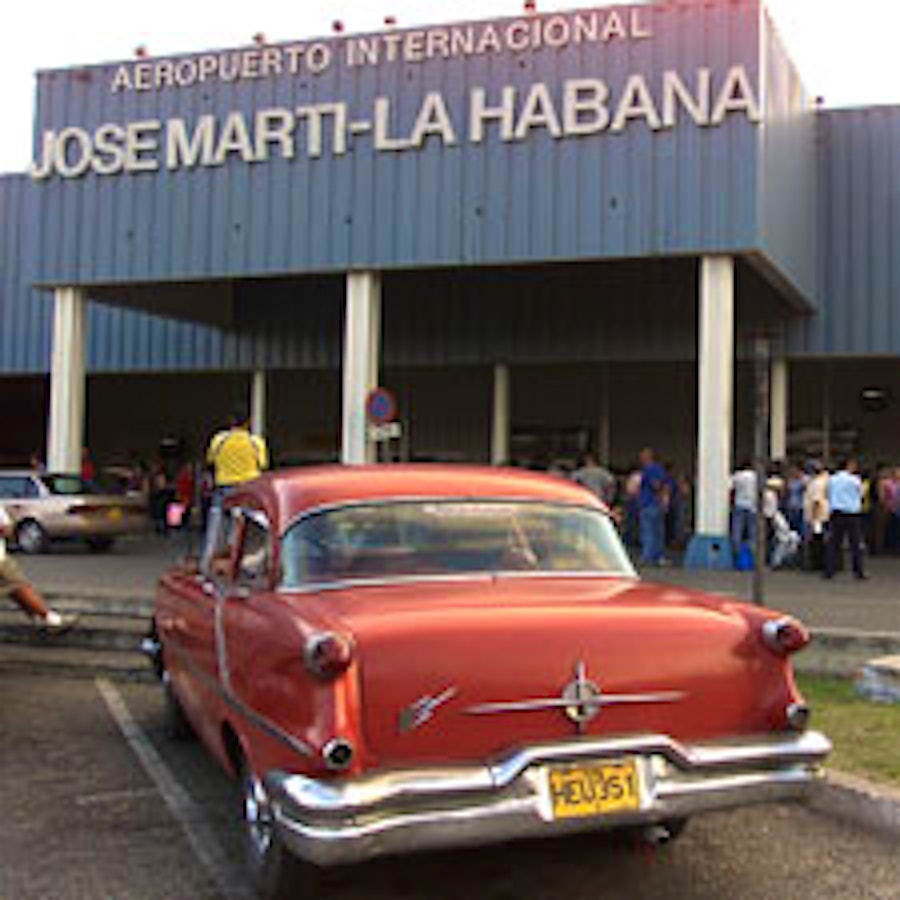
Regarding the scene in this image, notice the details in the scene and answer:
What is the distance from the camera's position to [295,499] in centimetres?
452

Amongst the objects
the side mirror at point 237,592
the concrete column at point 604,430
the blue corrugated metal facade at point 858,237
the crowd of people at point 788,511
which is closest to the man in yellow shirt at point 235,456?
the crowd of people at point 788,511

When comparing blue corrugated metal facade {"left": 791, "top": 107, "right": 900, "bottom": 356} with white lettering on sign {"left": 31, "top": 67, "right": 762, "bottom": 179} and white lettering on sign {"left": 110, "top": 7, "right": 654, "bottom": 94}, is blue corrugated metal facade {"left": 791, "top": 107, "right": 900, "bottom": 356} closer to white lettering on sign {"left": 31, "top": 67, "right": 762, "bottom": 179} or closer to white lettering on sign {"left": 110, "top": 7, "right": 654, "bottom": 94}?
white lettering on sign {"left": 31, "top": 67, "right": 762, "bottom": 179}

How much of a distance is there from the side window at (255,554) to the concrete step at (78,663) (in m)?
3.79

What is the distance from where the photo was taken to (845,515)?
1286 centimetres

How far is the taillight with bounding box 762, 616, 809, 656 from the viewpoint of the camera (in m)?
3.99

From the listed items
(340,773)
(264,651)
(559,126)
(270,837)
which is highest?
(559,126)

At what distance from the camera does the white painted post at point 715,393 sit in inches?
522

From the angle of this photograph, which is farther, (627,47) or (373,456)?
(373,456)

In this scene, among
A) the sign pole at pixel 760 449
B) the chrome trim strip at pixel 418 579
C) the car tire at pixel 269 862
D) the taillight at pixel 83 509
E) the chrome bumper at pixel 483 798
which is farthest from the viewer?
the taillight at pixel 83 509

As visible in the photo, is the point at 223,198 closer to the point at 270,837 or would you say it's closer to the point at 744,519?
the point at 744,519

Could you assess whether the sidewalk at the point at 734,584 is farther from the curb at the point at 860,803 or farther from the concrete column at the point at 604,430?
the concrete column at the point at 604,430

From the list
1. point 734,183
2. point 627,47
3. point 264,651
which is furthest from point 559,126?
point 264,651

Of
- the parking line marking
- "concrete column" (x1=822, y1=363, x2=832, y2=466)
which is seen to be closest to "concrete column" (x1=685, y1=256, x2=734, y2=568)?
"concrete column" (x1=822, y1=363, x2=832, y2=466)

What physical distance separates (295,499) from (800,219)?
43.1 ft
